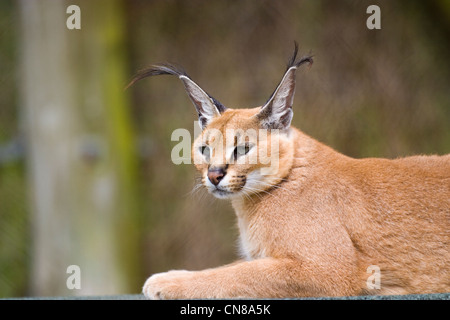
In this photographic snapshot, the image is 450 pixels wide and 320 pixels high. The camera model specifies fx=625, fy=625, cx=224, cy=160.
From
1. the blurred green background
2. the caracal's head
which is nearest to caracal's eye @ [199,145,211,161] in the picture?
the caracal's head

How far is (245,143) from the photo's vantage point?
3.34m

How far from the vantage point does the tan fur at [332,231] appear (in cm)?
320

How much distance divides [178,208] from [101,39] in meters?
1.94

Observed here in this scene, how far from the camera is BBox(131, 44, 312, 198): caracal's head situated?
3.25m

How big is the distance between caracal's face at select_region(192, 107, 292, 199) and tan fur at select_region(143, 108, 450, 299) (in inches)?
0.5

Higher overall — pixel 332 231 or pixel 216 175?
pixel 216 175

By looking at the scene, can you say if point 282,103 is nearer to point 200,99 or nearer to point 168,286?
point 200,99

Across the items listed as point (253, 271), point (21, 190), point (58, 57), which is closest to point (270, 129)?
point (253, 271)

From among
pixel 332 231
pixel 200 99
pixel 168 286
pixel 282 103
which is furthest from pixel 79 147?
pixel 332 231

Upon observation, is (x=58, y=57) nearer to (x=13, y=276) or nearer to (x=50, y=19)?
(x=50, y=19)

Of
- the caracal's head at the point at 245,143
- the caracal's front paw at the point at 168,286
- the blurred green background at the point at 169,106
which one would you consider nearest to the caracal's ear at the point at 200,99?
the caracal's head at the point at 245,143

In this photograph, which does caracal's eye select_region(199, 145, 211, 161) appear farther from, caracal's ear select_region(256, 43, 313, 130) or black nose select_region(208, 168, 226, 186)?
caracal's ear select_region(256, 43, 313, 130)

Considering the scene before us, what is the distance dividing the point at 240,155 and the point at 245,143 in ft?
0.28

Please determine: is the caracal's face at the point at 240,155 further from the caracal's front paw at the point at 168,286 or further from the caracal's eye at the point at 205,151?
the caracal's front paw at the point at 168,286
